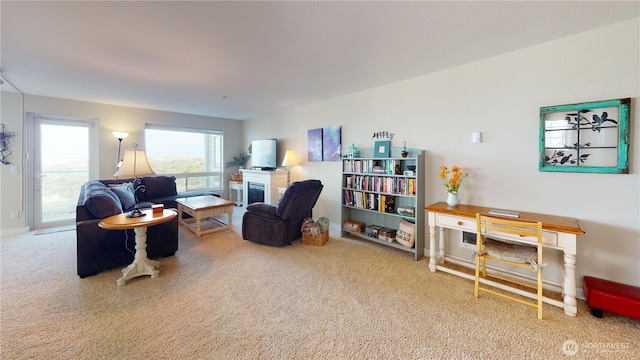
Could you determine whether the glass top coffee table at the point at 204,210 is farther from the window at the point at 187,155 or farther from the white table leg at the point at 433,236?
the white table leg at the point at 433,236

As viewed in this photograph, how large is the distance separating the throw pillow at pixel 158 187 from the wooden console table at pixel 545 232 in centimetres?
494

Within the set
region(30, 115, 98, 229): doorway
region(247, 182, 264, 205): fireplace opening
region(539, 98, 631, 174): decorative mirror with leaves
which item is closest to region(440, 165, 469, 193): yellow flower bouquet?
region(539, 98, 631, 174): decorative mirror with leaves

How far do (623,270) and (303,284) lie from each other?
2.77m

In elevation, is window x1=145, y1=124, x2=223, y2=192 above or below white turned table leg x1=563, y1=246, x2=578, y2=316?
above

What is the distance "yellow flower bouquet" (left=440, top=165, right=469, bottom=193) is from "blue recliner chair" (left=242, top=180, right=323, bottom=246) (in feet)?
→ 5.43

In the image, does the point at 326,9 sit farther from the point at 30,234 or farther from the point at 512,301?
the point at 30,234

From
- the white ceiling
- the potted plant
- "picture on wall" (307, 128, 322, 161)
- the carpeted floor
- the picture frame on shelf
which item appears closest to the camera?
the carpeted floor

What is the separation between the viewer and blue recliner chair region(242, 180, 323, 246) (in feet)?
11.0

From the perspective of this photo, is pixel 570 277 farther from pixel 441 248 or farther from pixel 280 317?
pixel 280 317

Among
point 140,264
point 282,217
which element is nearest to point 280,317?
point 282,217

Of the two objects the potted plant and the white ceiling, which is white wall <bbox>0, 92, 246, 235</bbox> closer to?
the potted plant

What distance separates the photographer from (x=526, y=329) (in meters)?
1.84

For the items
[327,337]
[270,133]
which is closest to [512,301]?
[327,337]

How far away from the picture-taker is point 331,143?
172 inches
